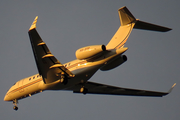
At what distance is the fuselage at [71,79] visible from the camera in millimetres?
28641

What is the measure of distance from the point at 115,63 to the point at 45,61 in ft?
21.1

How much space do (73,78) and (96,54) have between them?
3867 mm

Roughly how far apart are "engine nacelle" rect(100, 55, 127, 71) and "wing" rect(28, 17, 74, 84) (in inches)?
134

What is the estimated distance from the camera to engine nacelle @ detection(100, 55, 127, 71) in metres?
29.8

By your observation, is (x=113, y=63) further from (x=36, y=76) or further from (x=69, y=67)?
(x=36, y=76)

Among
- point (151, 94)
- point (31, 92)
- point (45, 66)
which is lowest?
point (151, 94)

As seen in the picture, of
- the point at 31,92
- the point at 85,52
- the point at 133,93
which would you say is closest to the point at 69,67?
the point at 85,52

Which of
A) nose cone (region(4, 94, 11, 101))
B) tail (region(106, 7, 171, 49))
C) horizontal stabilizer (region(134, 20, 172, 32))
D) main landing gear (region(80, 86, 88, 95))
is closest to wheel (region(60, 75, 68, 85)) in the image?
main landing gear (region(80, 86, 88, 95))

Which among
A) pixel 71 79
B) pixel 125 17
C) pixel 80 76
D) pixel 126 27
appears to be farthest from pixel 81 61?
pixel 125 17

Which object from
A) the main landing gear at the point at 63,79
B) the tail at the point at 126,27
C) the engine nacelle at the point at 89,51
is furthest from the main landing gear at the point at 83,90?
the engine nacelle at the point at 89,51

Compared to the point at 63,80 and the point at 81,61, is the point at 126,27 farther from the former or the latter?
the point at 63,80

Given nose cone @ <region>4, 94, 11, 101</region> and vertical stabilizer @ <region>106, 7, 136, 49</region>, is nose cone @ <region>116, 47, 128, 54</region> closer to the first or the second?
vertical stabilizer @ <region>106, 7, 136, 49</region>

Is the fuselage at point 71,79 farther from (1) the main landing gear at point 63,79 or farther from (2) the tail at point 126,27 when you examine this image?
(2) the tail at point 126,27

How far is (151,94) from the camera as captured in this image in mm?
35625
